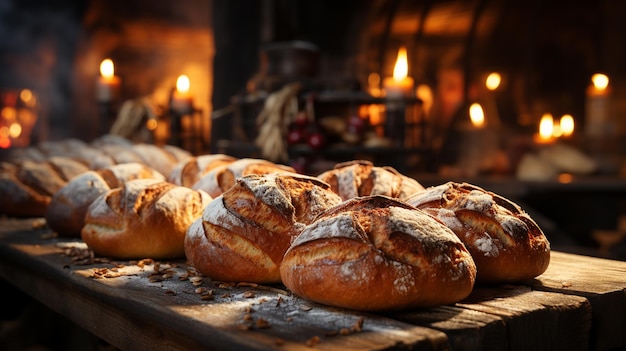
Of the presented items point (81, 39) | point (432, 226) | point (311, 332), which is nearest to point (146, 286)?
point (311, 332)

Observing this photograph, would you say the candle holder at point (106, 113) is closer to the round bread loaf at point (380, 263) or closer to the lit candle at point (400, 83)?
the lit candle at point (400, 83)

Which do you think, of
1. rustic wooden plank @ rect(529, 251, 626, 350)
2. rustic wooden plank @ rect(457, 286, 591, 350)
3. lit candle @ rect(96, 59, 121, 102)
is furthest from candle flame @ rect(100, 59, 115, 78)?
rustic wooden plank @ rect(457, 286, 591, 350)

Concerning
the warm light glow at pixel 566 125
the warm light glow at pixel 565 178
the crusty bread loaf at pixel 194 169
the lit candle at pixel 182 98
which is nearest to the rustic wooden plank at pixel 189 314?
the crusty bread loaf at pixel 194 169

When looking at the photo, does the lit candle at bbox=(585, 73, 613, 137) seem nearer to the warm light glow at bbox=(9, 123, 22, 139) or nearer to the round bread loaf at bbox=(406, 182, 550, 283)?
the round bread loaf at bbox=(406, 182, 550, 283)

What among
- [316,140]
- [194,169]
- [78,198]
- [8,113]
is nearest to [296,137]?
[316,140]

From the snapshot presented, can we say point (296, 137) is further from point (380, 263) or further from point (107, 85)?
point (380, 263)

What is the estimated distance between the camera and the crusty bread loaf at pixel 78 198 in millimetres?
2721

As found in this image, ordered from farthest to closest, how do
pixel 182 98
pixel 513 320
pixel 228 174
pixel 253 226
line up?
pixel 182 98 → pixel 228 174 → pixel 253 226 → pixel 513 320

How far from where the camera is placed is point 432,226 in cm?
164

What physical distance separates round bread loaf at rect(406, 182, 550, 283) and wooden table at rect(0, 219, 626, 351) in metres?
0.06

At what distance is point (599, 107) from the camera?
5.53 m

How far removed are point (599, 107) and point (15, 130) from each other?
10211mm

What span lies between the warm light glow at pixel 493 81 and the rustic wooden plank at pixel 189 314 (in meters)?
5.31

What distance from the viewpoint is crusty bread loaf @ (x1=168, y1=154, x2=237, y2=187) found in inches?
116
